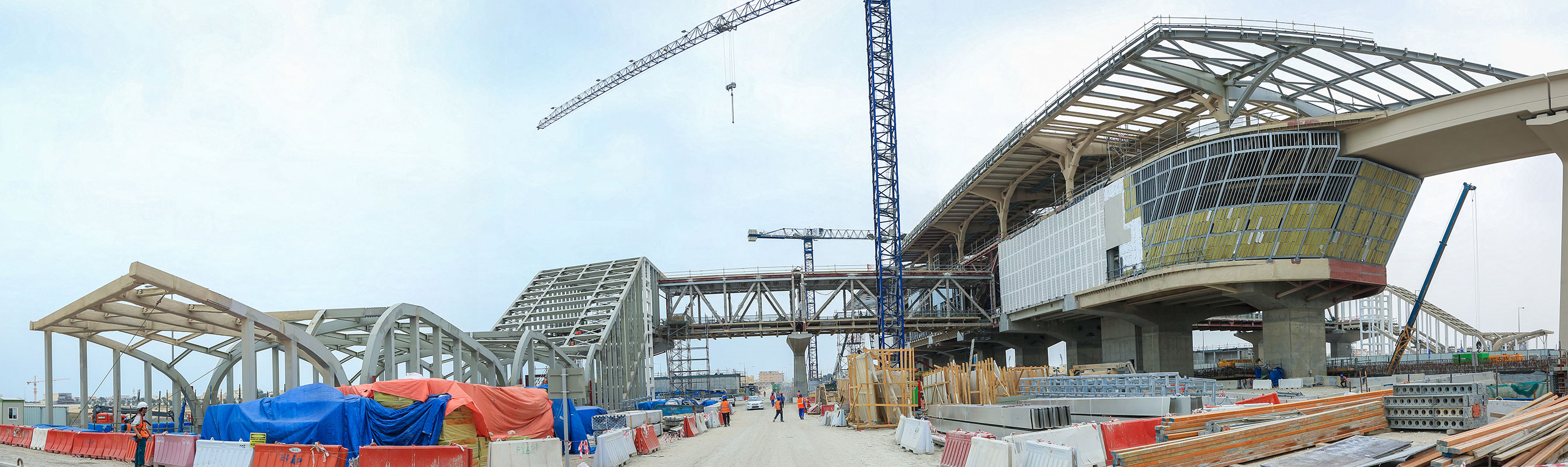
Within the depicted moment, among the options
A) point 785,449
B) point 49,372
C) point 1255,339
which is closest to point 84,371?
point 49,372

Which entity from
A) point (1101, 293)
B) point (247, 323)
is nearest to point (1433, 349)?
point (1101, 293)

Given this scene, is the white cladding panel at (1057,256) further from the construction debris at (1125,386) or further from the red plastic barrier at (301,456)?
the red plastic barrier at (301,456)

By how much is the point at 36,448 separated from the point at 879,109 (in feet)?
178

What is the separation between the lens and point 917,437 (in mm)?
24234

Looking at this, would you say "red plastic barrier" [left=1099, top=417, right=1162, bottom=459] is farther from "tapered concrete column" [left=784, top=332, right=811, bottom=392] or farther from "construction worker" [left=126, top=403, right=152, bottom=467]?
"tapered concrete column" [left=784, top=332, right=811, bottom=392]

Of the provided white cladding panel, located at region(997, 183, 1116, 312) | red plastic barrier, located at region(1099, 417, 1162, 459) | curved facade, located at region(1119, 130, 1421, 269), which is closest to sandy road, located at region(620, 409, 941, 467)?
red plastic barrier, located at region(1099, 417, 1162, 459)

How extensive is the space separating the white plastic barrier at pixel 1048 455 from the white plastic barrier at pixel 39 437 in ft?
84.4

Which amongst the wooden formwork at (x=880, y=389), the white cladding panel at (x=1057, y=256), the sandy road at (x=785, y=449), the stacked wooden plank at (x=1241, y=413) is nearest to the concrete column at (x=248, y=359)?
the sandy road at (x=785, y=449)

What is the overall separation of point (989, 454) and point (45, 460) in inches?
865

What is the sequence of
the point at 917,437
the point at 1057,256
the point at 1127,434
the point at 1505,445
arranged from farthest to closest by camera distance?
the point at 1057,256, the point at 917,437, the point at 1127,434, the point at 1505,445

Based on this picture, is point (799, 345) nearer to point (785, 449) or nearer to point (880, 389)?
point (880, 389)

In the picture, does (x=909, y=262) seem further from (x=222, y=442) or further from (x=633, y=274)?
(x=222, y=442)

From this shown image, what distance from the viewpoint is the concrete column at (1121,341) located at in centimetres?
5422

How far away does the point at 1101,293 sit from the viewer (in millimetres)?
50062
